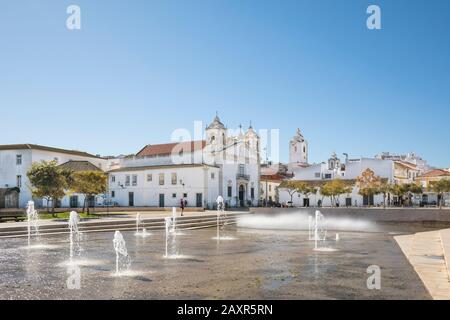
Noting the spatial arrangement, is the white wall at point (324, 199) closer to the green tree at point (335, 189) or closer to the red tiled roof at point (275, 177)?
the green tree at point (335, 189)

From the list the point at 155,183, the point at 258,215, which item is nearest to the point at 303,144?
the point at 155,183

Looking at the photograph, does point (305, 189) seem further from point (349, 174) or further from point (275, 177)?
point (275, 177)

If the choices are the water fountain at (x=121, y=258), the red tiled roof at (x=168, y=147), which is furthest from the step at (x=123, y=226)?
the red tiled roof at (x=168, y=147)

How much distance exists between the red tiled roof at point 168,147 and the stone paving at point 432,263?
4144cm

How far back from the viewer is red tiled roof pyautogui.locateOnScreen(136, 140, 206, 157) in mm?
56188

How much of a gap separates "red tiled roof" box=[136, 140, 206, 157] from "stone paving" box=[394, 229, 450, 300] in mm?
41438

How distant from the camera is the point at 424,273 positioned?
9445 millimetres

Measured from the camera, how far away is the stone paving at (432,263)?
7.84 meters

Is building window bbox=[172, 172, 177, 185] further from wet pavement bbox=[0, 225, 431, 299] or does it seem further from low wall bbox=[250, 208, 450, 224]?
wet pavement bbox=[0, 225, 431, 299]

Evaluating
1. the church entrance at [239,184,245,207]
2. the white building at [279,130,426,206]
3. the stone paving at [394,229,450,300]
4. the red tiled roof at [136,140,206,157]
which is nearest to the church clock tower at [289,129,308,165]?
the white building at [279,130,426,206]

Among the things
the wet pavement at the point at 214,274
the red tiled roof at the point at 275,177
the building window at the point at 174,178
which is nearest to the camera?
the wet pavement at the point at 214,274
